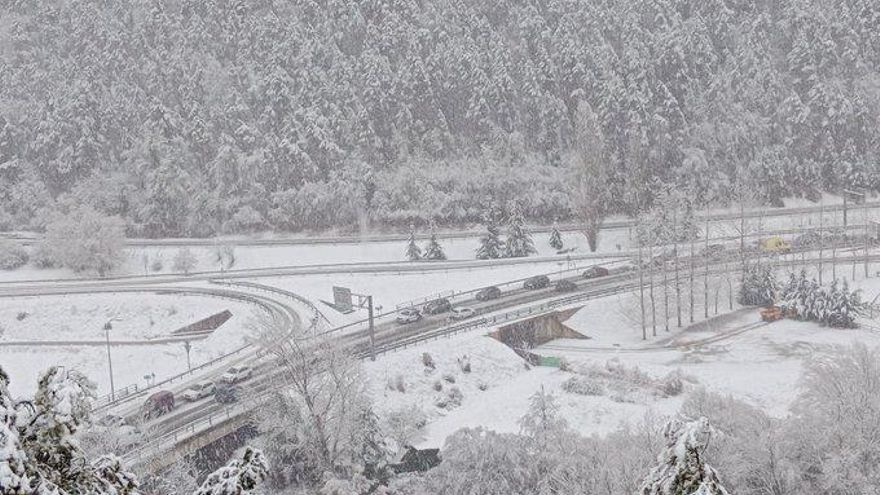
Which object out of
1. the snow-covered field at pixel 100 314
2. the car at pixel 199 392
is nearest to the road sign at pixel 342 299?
the snow-covered field at pixel 100 314

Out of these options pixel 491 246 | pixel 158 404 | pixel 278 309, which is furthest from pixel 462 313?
pixel 158 404

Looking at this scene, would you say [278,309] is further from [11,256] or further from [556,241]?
[11,256]

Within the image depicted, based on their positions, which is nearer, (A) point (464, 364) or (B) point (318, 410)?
(B) point (318, 410)

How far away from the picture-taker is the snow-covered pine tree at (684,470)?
506 cm

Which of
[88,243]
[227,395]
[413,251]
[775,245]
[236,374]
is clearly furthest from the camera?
[88,243]

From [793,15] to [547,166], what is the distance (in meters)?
40.9

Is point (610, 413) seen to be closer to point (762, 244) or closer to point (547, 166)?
point (762, 244)

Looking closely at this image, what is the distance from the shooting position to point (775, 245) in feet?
252

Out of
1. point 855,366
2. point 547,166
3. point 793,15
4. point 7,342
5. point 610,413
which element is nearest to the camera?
point 855,366

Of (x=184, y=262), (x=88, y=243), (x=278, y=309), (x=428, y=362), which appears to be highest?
(x=88, y=243)

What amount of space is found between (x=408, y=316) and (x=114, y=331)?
92.6 ft

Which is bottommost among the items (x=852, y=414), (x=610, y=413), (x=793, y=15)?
(x=610, y=413)

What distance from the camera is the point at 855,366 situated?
39531 mm

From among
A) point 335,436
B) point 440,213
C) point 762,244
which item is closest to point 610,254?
point 762,244
